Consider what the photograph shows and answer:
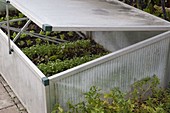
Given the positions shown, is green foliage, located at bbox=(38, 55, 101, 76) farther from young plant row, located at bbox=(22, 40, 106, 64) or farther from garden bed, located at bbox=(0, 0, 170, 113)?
young plant row, located at bbox=(22, 40, 106, 64)

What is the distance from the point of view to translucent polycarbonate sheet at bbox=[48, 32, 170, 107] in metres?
2.84

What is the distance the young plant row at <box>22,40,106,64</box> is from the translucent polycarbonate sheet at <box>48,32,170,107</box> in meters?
1.00

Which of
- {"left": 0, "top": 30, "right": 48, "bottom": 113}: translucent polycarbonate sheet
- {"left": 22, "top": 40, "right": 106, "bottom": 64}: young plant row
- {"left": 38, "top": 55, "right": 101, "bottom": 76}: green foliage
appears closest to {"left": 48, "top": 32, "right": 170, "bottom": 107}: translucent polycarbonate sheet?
{"left": 0, "top": 30, "right": 48, "bottom": 113}: translucent polycarbonate sheet

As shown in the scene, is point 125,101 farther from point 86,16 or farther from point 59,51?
point 59,51

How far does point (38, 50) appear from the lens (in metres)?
4.04

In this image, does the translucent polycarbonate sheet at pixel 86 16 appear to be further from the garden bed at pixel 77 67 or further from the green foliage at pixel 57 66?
the green foliage at pixel 57 66

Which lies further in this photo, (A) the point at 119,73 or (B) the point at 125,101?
(A) the point at 119,73

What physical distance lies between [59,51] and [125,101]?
161 centimetres

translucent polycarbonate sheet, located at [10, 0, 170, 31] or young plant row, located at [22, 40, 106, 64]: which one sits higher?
translucent polycarbonate sheet, located at [10, 0, 170, 31]

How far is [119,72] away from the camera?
3109 mm

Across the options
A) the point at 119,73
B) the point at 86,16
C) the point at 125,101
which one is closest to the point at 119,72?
the point at 119,73

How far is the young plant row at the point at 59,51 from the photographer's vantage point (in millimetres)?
3951

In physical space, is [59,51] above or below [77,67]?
below

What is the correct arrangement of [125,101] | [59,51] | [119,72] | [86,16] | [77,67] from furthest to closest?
[59,51], [119,72], [86,16], [77,67], [125,101]
